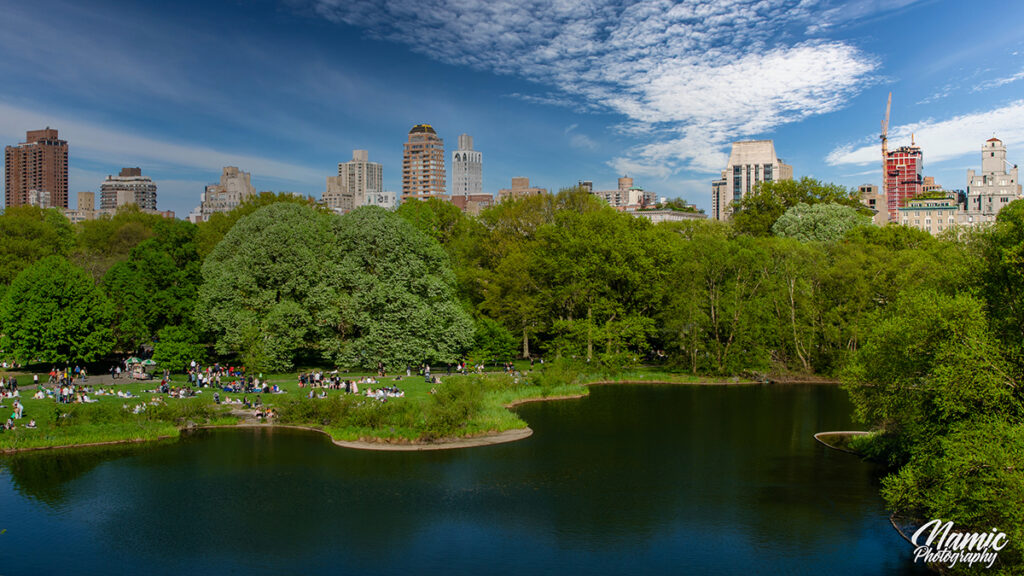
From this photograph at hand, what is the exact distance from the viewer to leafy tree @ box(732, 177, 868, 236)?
88.8 metres

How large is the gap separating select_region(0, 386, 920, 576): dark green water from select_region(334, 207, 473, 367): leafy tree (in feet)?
45.1

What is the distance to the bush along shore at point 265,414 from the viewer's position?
33031mm

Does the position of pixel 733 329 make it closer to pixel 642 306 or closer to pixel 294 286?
pixel 642 306

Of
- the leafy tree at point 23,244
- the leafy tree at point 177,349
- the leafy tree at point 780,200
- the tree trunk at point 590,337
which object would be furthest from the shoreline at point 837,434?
the leafy tree at point 23,244

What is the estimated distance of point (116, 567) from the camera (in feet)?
65.8

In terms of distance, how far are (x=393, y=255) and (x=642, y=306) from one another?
21.4 meters

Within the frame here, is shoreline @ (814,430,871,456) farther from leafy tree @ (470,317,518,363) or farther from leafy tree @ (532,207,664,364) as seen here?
leafy tree @ (470,317,518,363)

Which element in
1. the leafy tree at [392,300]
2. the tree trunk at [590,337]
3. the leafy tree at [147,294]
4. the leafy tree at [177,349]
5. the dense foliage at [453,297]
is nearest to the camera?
the leafy tree at [177,349]

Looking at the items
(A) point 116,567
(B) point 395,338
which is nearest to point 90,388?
(B) point 395,338

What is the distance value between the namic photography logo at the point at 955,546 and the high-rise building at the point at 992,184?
617ft

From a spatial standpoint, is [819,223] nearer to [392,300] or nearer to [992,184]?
[392,300]

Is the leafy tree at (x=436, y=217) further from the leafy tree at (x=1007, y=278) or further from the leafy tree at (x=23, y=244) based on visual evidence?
the leafy tree at (x=1007, y=278)

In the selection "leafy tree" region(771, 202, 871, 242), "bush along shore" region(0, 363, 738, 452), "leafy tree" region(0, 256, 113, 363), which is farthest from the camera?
"leafy tree" region(771, 202, 871, 242)

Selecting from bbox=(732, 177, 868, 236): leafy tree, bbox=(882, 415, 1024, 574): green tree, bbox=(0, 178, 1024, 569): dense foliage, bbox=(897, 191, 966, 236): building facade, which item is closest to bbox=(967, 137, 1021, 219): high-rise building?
bbox=(897, 191, 966, 236): building facade
